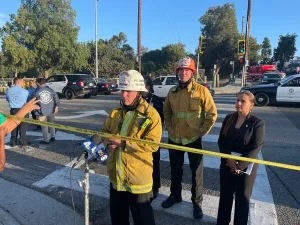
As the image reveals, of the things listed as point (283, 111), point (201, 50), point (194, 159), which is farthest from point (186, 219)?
point (201, 50)

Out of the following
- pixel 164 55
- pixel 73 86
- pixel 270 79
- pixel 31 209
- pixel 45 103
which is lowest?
pixel 31 209

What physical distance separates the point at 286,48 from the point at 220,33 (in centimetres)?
3807

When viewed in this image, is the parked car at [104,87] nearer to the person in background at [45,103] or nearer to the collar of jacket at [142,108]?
the person in background at [45,103]

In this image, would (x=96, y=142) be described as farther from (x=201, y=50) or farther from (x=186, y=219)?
(x=201, y=50)

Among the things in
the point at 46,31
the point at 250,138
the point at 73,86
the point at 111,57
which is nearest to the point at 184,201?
the point at 250,138

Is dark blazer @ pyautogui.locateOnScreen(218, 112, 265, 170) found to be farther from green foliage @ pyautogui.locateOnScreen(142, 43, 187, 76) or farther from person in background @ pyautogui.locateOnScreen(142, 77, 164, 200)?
green foliage @ pyautogui.locateOnScreen(142, 43, 187, 76)

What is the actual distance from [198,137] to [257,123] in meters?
0.85

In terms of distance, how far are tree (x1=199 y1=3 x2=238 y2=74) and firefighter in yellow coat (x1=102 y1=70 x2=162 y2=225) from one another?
47571 mm

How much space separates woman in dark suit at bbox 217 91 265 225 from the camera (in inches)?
122

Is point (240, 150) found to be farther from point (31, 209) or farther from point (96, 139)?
point (31, 209)

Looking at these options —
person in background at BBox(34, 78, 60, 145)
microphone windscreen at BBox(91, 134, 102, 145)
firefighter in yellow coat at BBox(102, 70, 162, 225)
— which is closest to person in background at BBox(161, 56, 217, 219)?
firefighter in yellow coat at BBox(102, 70, 162, 225)

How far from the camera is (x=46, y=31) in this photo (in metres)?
37.3

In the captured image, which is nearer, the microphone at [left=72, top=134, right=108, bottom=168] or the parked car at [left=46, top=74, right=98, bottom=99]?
the microphone at [left=72, top=134, right=108, bottom=168]

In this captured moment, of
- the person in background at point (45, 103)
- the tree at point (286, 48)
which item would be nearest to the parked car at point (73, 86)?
the person in background at point (45, 103)
